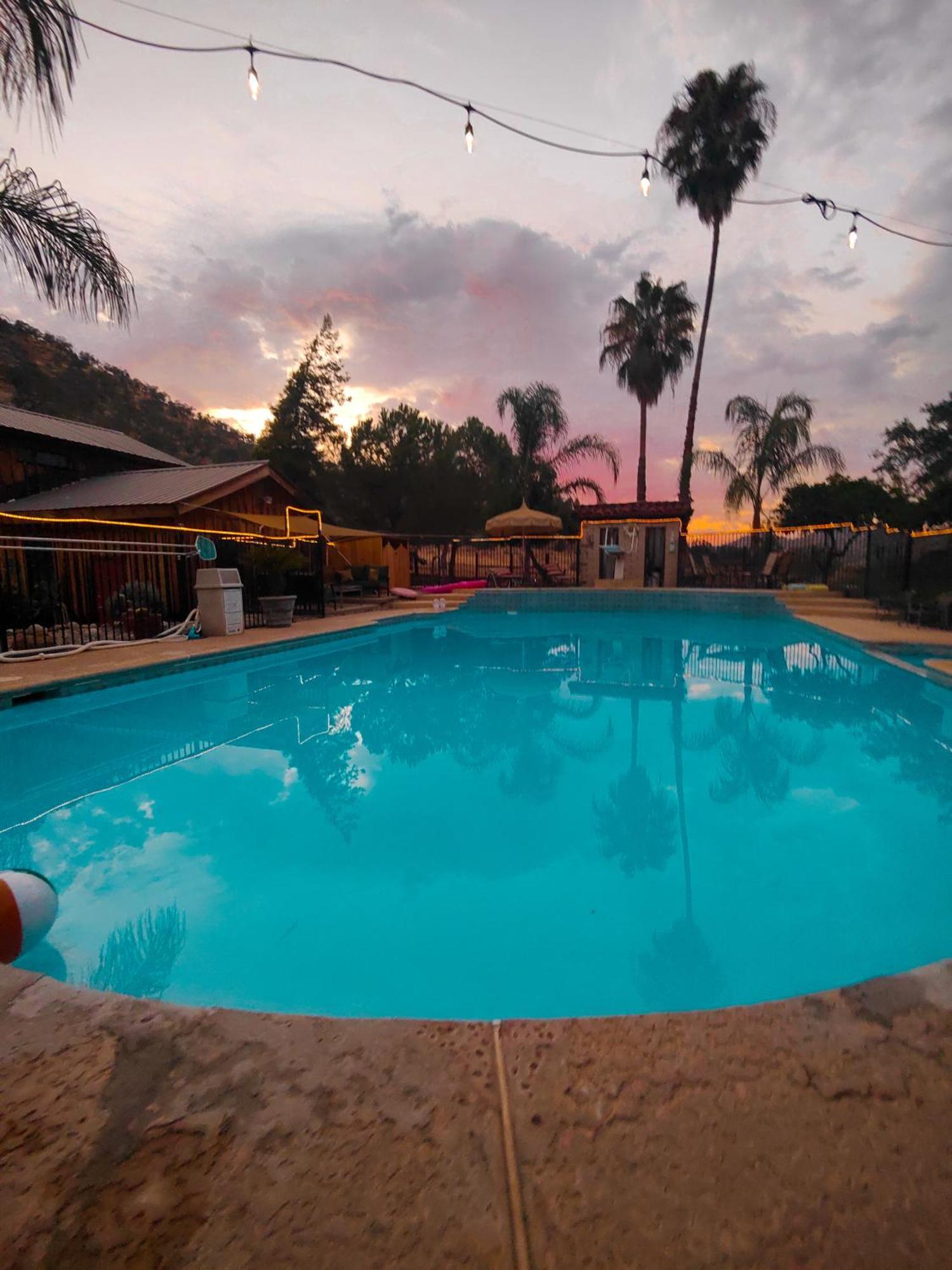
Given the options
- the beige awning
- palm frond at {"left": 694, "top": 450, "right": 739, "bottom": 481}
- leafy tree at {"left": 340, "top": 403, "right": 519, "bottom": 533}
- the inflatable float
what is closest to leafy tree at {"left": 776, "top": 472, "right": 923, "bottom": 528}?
palm frond at {"left": 694, "top": 450, "right": 739, "bottom": 481}

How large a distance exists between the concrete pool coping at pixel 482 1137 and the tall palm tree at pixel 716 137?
23835mm

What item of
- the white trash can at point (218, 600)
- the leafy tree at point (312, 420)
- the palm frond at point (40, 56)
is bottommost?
the white trash can at point (218, 600)

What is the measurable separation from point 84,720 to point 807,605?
1495 cm

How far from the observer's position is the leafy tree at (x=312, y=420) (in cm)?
2816

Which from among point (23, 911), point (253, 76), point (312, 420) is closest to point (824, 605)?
point (253, 76)

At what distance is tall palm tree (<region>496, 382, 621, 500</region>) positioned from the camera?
23.8 metres

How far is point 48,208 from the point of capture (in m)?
5.53

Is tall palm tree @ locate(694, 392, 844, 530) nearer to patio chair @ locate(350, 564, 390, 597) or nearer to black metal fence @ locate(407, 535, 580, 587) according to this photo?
black metal fence @ locate(407, 535, 580, 587)

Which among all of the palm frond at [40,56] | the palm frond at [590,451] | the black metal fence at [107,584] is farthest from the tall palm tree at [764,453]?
the palm frond at [40,56]

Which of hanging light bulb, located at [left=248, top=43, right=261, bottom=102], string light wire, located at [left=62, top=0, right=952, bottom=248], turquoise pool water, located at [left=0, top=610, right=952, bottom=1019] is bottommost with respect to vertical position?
turquoise pool water, located at [left=0, top=610, right=952, bottom=1019]

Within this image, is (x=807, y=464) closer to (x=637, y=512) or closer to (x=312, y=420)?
(x=637, y=512)

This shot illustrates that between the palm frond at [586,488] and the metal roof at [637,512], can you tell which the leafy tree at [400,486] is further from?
the metal roof at [637,512]

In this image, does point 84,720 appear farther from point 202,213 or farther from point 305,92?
point 202,213

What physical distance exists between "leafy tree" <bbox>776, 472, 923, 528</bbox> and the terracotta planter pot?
67.2ft
